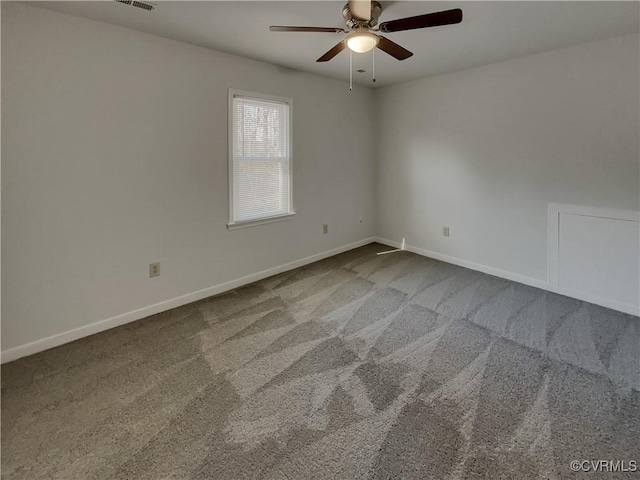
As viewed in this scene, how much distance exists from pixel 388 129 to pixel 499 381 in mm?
3758

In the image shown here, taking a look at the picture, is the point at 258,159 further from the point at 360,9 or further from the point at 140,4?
the point at 360,9

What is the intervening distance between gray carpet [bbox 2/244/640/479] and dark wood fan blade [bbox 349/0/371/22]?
7.29 feet

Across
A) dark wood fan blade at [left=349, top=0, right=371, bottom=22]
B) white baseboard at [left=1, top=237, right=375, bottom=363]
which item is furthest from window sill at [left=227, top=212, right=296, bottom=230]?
dark wood fan blade at [left=349, top=0, right=371, bottom=22]

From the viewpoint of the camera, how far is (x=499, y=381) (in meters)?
2.04

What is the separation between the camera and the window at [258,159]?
3369 mm

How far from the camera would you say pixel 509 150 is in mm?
3562

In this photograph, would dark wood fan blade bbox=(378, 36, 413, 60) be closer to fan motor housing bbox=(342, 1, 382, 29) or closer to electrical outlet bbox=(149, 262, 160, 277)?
fan motor housing bbox=(342, 1, 382, 29)

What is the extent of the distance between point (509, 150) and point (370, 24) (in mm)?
2244

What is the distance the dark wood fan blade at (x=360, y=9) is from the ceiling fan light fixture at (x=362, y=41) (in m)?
0.09

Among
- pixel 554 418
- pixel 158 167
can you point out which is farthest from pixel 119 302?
pixel 554 418

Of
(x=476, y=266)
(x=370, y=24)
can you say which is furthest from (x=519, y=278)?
(x=370, y=24)

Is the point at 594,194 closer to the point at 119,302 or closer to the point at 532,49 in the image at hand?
the point at 532,49

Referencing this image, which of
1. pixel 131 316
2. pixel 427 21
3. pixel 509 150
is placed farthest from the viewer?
pixel 509 150

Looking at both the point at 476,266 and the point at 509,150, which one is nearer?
the point at 509,150
